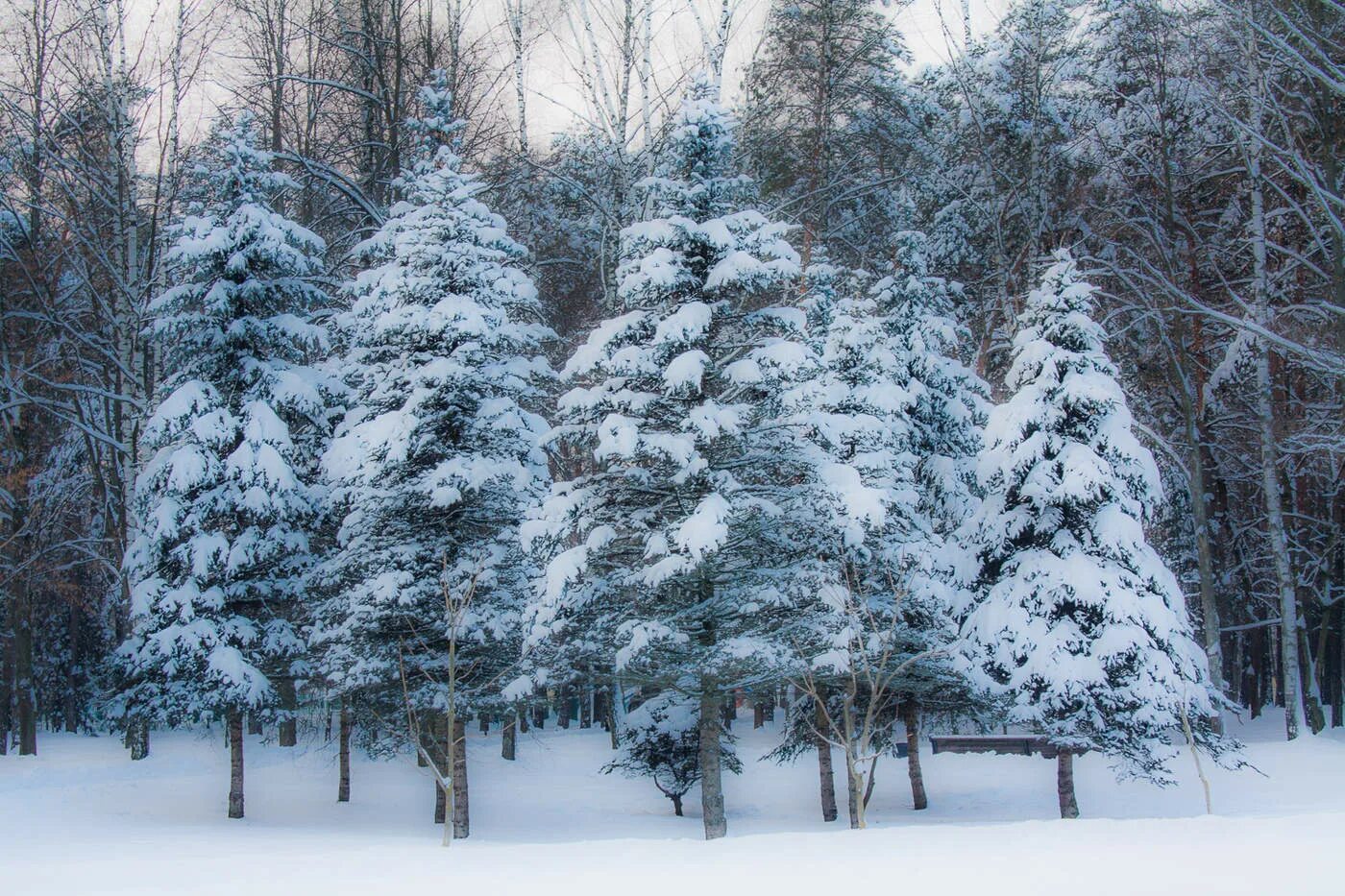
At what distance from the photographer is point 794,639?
15.3 meters

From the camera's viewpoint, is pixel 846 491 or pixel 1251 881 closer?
pixel 1251 881

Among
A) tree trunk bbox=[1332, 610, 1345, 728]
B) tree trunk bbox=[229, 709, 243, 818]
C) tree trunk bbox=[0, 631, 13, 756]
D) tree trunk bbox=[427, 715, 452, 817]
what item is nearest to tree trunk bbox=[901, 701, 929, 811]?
tree trunk bbox=[427, 715, 452, 817]

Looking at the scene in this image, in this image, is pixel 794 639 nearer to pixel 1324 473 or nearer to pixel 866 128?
pixel 866 128

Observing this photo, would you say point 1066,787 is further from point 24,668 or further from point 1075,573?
point 24,668

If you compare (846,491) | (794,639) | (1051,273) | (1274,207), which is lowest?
(794,639)

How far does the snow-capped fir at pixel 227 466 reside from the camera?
59.2 ft

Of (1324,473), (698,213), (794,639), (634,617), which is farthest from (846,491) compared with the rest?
(1324,473)

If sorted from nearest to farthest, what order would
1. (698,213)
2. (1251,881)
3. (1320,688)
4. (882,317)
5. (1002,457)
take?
1. (1251,881)
2. (698,213)
3. (1002,457)
4. (882,317)
5. (1320,688)

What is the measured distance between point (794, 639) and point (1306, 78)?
48.8 feet

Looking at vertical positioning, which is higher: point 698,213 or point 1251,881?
point 698,213

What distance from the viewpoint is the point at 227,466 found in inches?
733

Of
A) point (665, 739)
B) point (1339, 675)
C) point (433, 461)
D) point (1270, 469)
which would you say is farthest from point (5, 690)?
point (1339, 675)

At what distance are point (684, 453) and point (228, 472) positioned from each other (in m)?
→ 9.22

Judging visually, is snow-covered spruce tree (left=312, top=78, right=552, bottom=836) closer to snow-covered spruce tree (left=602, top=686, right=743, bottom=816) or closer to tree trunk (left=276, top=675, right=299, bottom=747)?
tree trunk (left=276, top=675, right=299, bottom=747)
